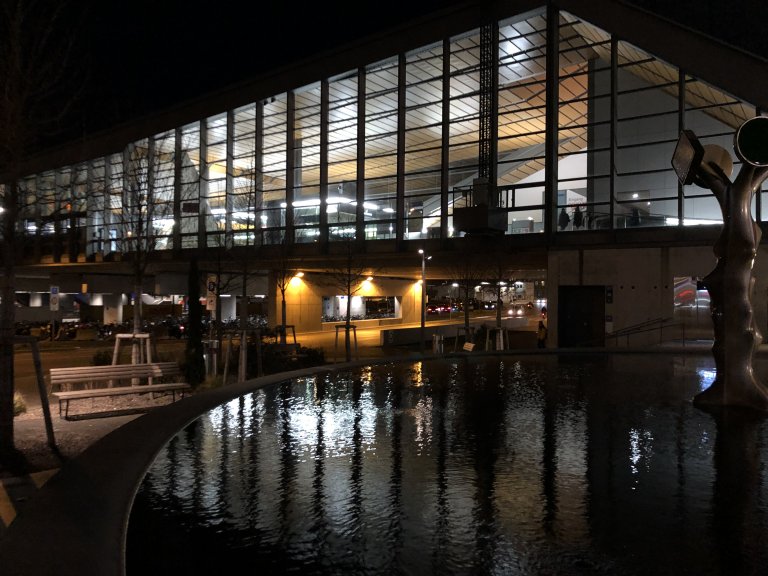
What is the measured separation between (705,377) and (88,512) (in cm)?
1519

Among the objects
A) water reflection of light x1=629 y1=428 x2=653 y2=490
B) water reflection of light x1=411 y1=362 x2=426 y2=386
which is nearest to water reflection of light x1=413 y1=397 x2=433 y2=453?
water reflection of light x1=411 y1=362 x2=426 y2=386

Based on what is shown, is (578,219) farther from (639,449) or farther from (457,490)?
(457,490)

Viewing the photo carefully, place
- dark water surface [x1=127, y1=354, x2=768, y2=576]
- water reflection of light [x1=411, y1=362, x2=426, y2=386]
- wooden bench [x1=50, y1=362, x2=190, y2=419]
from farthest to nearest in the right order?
water reflection of light [x1=411, y1=362, x2=426, y2=386] → wooden bench [x1=50, y1=362, x2=190, y2=419] → dark water surface [x1=127, y1=354, x2=768, y2=576]

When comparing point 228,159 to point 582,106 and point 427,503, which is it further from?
point 427,503

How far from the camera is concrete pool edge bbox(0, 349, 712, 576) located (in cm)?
447

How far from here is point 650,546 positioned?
5152 mm

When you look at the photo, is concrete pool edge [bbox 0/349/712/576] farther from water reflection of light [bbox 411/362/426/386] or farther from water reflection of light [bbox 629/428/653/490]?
water reflection of light [bbox 411/362/426/386]

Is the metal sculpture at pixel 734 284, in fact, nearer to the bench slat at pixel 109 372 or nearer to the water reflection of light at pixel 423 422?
the water reflection of light at pixel 423 422

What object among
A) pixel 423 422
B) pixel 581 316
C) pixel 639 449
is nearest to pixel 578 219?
pixel 581 316

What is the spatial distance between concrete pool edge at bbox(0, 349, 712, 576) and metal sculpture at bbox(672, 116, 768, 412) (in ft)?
32.9

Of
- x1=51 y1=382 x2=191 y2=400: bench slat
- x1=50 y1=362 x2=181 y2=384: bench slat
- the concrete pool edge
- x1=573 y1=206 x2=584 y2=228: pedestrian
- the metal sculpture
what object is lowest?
the concrete pool edge

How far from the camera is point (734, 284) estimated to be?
37.7ft

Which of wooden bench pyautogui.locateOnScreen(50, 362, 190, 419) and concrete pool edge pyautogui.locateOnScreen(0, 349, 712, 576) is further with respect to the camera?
wooden bench pyautogui.locateOnScreen(50, 362, 190, 419)

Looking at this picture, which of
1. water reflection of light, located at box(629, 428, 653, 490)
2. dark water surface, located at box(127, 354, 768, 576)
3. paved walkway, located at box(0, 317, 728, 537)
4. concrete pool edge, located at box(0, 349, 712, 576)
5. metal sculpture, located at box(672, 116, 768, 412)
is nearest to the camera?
concrete pool edge, located at box(0, 349, 712, 576)
